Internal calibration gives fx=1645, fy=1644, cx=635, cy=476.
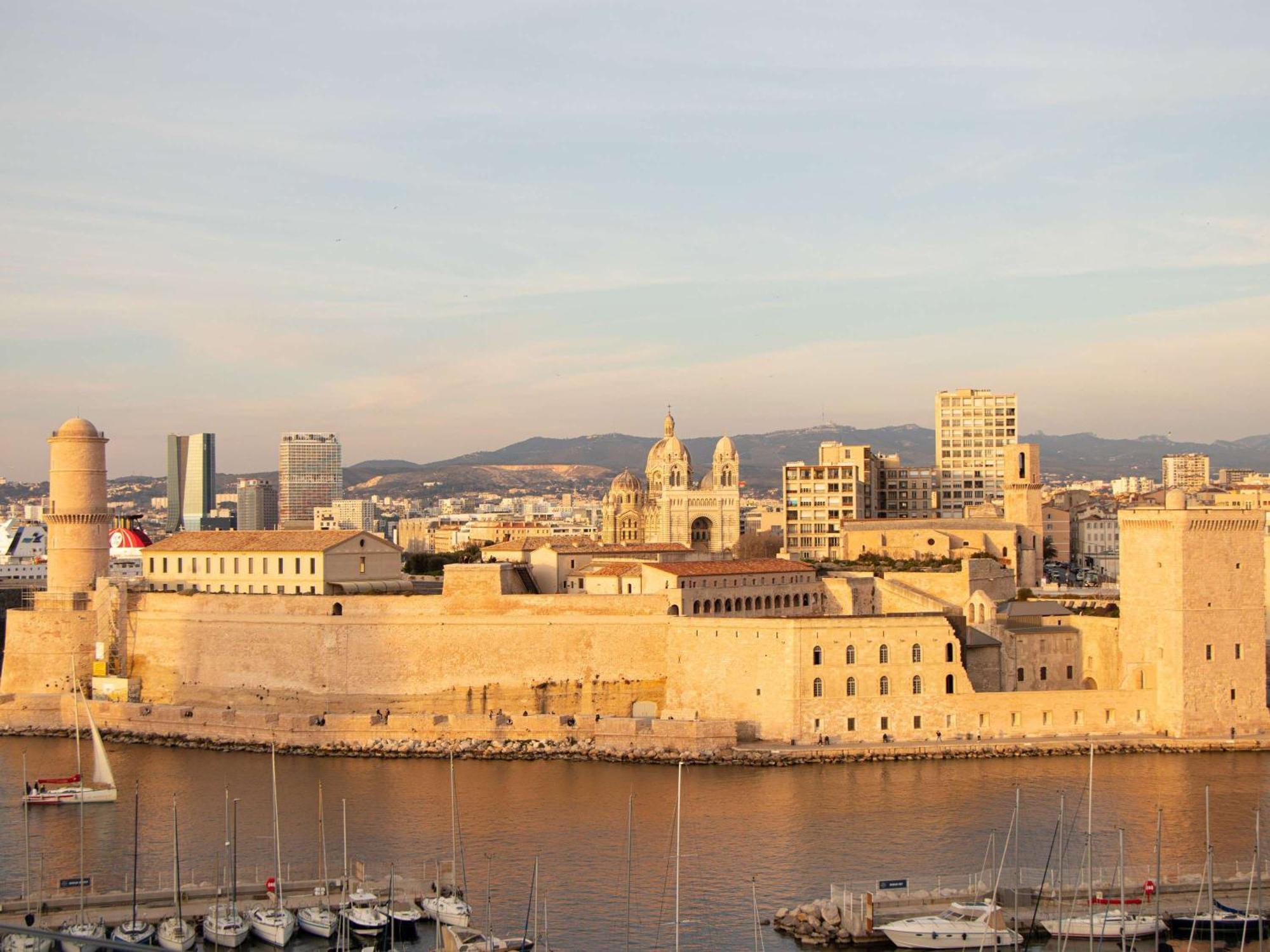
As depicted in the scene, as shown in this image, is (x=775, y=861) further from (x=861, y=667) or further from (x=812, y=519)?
(x=812, y=519)

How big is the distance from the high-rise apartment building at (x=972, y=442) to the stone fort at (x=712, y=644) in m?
26.9

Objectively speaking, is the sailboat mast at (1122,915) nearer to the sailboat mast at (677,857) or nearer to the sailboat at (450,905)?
the sailboat mast at (677,857)

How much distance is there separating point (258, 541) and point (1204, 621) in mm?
23220

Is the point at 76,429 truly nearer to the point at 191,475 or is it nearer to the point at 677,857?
the point at 677,857

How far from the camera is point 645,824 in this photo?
2683cm

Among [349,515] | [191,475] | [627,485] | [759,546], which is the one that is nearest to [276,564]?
[759,546]

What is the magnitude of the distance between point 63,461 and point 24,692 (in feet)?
19.0

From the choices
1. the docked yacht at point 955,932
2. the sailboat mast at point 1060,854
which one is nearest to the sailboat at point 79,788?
the docked yacht at point 955,932

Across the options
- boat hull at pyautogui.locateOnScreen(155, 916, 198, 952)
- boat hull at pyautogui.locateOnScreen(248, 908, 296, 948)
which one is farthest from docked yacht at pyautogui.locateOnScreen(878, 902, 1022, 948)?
boat hull at pyautogui.locateOnScreen(155, 916, 198, 952)

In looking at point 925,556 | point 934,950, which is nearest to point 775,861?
point 934,950

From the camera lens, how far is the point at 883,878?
2347cm

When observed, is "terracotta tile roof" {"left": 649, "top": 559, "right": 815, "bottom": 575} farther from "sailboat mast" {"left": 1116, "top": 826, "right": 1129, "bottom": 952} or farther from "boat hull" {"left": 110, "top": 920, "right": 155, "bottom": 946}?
"boat hull" {"left": 110, "top": 920, "right": 155, "bottom": 946}

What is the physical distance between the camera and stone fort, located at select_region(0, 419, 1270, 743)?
32875 millimetres

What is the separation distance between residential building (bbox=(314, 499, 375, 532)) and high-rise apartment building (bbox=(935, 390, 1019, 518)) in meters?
83.1
